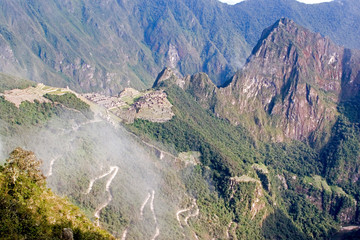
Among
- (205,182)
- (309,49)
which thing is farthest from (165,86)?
(309,49)

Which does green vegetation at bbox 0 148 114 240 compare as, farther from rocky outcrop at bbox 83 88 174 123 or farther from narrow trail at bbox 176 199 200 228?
rocky outcrop at bbox 83 88 174 123

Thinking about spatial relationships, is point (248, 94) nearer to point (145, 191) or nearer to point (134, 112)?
point (134, 112)

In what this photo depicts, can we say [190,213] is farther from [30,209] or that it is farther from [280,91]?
[280,91]

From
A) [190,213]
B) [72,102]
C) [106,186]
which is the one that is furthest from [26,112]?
[190,213]

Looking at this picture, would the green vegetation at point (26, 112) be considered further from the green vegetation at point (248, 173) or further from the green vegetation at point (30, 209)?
the green vegetation at point (30, 209)

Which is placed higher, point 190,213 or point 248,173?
point 190,213

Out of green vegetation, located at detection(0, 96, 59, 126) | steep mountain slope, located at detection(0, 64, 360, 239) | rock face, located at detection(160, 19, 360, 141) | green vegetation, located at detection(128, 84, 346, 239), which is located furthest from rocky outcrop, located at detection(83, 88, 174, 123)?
rock face, located at detection(160, 19, 360, 141)
